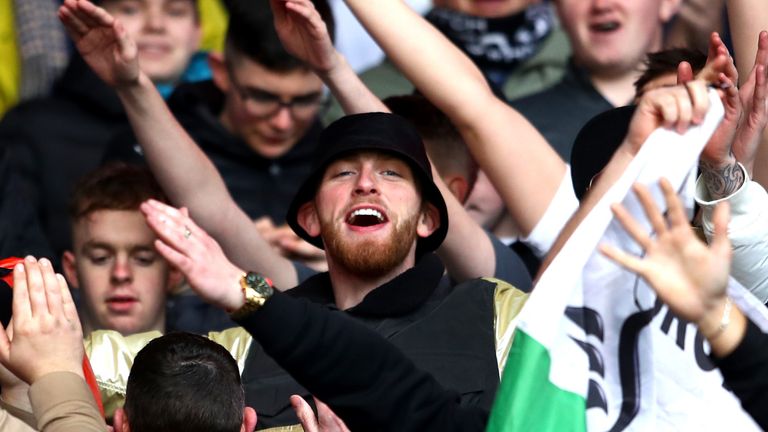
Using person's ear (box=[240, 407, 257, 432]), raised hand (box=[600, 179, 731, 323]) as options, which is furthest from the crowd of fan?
person's ear (box=[240, 407, 257, 432])

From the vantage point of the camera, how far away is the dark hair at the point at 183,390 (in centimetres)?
397

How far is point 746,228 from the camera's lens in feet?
14.5

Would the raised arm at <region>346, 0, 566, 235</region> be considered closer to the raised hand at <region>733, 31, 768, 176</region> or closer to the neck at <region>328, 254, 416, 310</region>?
the neck at <region>328, 254, 416, 310</region>

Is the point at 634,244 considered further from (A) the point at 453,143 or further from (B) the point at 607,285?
(A) the point at 453,143

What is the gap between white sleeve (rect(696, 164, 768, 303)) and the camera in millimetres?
4414

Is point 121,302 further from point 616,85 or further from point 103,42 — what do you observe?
point 616,85

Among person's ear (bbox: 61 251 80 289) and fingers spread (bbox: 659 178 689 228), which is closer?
fingers spread (bbox: 659 178 689 228)

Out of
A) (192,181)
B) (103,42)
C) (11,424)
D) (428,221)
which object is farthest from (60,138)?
(11,424)

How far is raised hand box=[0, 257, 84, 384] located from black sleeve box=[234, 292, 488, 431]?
0.44m

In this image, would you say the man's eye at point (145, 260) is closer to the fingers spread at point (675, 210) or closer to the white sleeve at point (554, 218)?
the white sleeve at point (554, 218)

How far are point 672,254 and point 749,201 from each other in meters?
0.91

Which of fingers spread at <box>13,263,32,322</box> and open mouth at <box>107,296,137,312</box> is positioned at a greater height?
fingers spread at <box>13,263,32,322</box>

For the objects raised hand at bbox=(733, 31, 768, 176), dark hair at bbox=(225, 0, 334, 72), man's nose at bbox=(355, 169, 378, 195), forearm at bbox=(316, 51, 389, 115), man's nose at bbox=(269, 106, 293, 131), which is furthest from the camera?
man's nose at bbox=(269, 106, 293, 131)

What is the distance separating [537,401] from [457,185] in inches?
82.5
